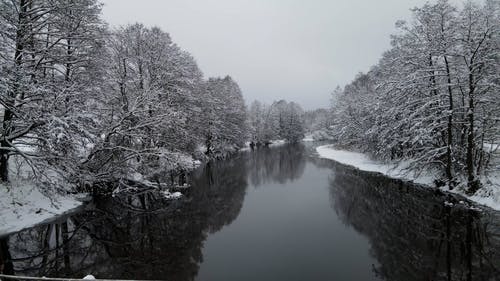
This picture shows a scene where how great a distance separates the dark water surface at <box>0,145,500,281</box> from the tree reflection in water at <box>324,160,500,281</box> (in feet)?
0.11

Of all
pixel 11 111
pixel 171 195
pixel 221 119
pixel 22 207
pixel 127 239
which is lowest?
pixel 127 239

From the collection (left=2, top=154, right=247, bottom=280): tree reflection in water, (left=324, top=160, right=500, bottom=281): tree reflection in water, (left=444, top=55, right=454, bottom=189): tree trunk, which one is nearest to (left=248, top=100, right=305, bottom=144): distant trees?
(left=324, top=160, right=500, bottom=281): tree reflection in water

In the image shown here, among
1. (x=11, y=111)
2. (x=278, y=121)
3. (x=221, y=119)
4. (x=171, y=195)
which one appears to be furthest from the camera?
(x=278, y=121)

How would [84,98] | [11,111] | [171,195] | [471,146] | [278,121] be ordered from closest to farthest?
[11,111] → [84,98] → [471,146] → [171,195] → [278,121]

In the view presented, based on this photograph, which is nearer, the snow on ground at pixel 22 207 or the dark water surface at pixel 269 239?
the dark water surface at pixel 269 239

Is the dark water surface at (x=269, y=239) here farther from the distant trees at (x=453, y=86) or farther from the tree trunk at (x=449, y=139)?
the distant trees at (x=453, y=86)

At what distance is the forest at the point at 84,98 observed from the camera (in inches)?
470

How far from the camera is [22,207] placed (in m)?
13.5

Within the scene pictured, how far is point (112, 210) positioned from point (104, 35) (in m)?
10.3

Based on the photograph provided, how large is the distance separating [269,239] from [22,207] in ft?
36.8

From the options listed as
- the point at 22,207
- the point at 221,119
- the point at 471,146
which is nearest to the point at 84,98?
the point at 22,207

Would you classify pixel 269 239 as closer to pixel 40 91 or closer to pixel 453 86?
pixel 40 91

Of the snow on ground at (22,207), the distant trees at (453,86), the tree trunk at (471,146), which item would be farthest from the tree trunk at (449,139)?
the snow on ground at (22,207)

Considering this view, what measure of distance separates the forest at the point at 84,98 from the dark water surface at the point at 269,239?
2758 millimetres
